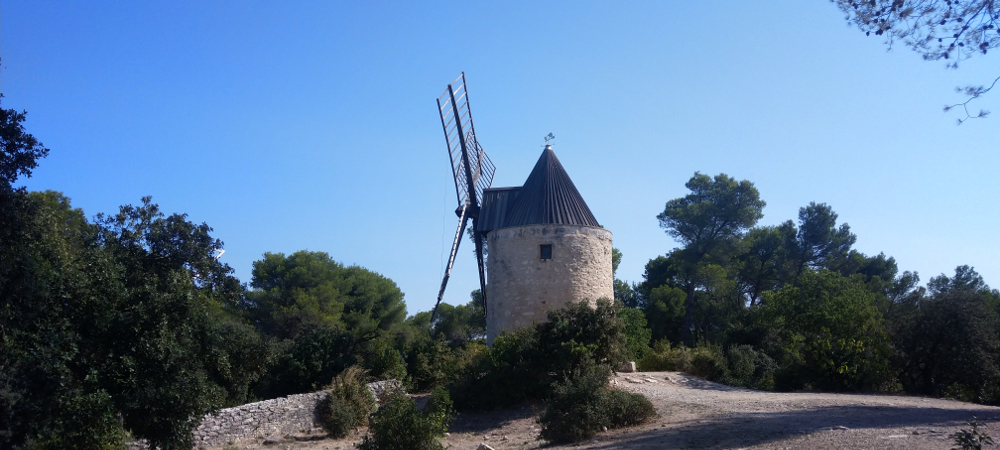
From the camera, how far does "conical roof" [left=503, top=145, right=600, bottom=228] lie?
1688cm

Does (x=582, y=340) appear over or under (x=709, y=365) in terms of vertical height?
over

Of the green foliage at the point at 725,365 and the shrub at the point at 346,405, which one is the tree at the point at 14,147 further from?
the green foliage at the point at 725,365

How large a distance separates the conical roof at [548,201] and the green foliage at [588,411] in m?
6.77

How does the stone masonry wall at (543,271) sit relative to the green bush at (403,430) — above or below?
above

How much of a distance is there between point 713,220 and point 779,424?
19.9 meters

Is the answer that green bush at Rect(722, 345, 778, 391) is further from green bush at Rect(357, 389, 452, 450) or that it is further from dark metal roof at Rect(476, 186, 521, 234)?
green bush at Rect(357, 389, 452, 450)

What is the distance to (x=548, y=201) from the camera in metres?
17.2

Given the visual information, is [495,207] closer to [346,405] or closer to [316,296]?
[346,405]

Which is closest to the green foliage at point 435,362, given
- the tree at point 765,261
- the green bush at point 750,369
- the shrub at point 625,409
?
the shrub at point 625,409

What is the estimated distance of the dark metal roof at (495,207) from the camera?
61.8 feet

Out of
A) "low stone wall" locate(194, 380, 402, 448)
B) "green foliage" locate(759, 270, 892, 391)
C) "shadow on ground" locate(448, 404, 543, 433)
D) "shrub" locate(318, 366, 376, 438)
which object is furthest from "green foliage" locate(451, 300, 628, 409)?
"green foliage" locate(759, 270, 892, 391)

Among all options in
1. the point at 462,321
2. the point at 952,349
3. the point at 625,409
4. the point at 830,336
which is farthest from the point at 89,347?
the point at 462,321

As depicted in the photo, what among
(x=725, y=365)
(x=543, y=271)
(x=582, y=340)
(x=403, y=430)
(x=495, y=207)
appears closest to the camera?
(x=403, y=430)

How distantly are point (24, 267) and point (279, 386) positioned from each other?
964cm
